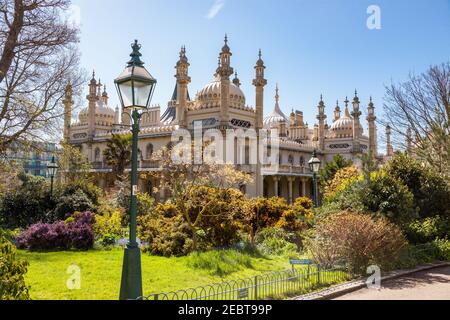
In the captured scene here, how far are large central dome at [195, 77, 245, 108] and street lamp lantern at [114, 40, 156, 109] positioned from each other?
28.4 metres

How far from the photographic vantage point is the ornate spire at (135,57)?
6.28 m

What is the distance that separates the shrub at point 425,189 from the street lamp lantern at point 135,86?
12.4 m

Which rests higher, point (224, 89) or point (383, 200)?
point (224, 89)

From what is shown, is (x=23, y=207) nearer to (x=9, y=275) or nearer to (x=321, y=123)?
(x=9, y=275)

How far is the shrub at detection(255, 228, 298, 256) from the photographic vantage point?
14.8m

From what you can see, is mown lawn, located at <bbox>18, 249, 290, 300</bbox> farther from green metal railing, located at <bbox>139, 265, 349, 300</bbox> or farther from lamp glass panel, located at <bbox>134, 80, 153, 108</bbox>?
lamp glass panel, located at <bbox>134, 80, 153, 108</bbox>

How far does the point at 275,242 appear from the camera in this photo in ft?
51.8

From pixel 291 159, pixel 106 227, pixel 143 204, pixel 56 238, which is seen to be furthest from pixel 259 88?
pixel 56 238

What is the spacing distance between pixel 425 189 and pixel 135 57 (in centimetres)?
1342

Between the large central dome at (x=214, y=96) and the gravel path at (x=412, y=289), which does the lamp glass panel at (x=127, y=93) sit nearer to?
the gravel path at (x=412, y=289)

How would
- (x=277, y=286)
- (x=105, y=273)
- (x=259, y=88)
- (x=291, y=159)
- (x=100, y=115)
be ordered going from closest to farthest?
(x=277, y=286) < (x=105, y=273) < (x=259, y=88) < (x=291, y=159) < (x=100, y=115)

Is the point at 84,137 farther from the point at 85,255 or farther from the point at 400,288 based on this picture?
the point at 400,288

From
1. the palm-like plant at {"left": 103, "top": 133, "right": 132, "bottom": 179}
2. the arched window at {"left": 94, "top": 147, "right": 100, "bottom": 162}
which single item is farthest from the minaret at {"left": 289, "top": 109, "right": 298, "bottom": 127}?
the palm-like plant at {"left": 103, "top": 133, "right": 132, "bottom": 179}

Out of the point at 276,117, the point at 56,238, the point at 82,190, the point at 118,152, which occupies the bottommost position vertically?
the point at 56,238
